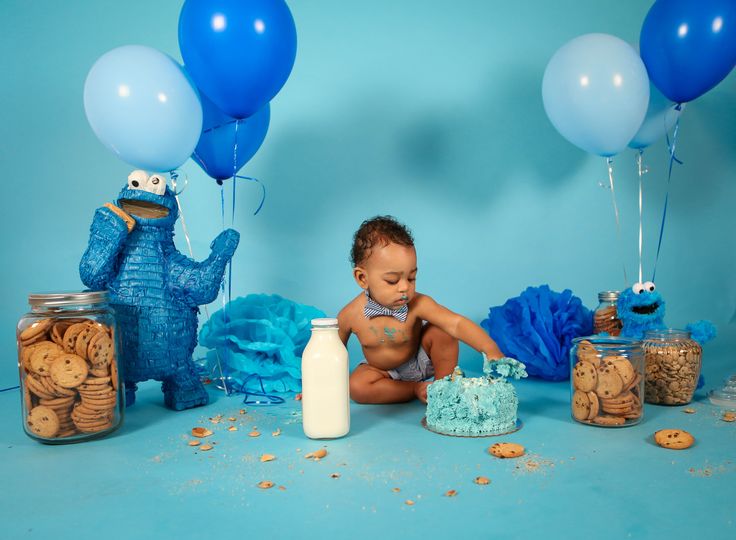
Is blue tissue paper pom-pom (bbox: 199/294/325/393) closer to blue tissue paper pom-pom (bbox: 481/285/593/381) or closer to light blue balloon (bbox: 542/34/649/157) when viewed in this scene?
blue tissue paper pom-pom (bbox: 481/285/593/381)

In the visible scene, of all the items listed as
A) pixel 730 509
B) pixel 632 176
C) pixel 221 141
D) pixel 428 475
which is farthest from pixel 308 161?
pixel 730 509

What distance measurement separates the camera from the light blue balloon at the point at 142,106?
200 centimetres

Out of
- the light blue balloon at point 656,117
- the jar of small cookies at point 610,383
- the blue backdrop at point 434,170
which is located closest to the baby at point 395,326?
the jar of small cookies at point 610,383

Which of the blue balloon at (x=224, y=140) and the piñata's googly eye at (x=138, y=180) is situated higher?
the blue balloon at (x=224, y=140)

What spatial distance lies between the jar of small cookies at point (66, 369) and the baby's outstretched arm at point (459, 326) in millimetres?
930

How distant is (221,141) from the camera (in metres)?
2.38

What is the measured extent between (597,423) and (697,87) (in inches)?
52.6

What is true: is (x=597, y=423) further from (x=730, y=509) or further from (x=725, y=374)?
(x=725, y=374)

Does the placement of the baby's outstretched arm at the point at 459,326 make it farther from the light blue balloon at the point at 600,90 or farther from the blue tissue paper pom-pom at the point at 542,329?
the light blue balloon at the point at 600,90

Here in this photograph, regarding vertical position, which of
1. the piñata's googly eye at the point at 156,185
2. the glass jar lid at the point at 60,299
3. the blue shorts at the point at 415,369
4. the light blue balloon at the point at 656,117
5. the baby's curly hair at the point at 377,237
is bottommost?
the blue shorts at the point at 415,369

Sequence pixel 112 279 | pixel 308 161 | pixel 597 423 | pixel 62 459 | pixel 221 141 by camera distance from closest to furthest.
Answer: pixel 62 459
pixel 597 423
pixel 112 279
pixel 221 141
pixel 308 161

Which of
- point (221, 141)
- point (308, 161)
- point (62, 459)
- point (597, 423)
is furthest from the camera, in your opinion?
point (308, 161)

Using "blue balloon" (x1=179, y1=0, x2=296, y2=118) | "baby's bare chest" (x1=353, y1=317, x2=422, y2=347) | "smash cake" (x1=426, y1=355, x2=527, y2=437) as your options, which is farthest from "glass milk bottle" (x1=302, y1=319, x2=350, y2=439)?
"blue balloon" (x1=179, y1=0, x2=296, y2=118)

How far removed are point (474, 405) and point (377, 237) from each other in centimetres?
58
